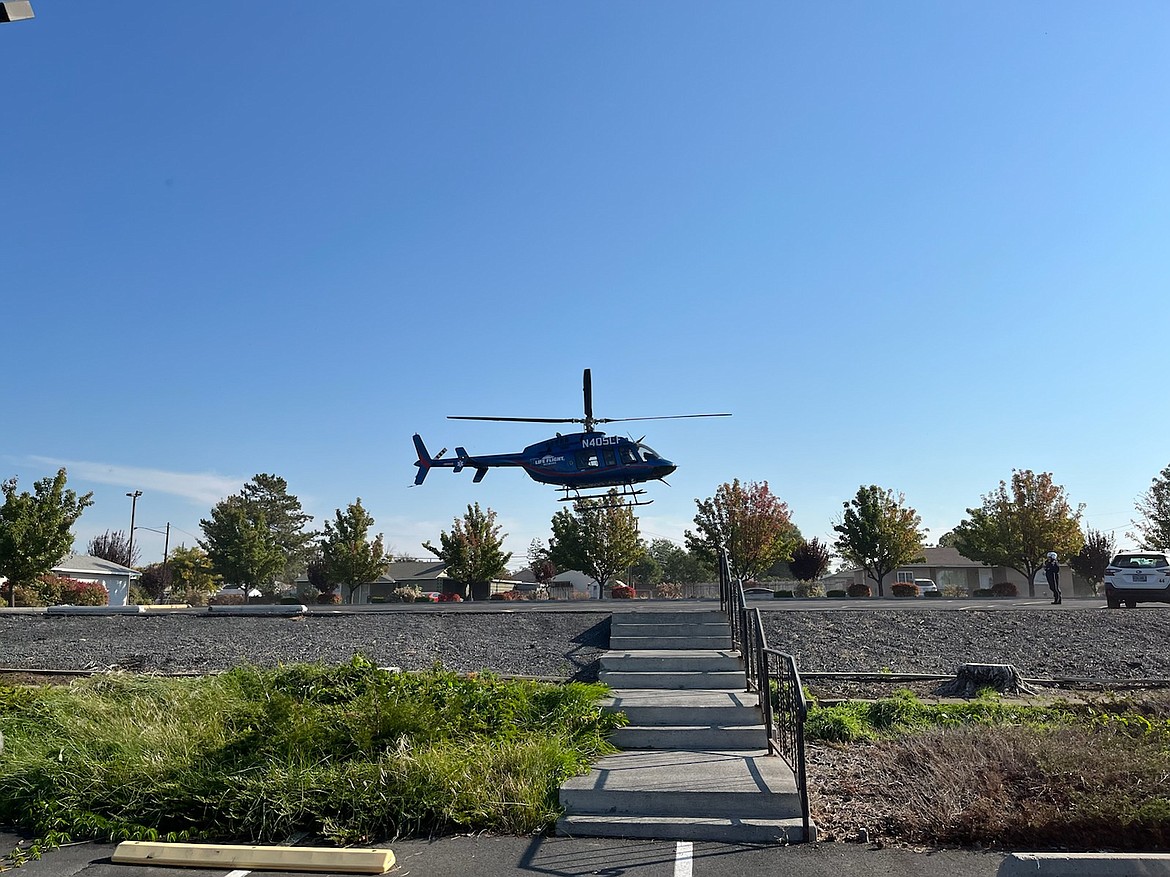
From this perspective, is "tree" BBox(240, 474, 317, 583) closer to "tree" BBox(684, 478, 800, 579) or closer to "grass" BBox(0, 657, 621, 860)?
"tree" BBox(684, 478, 800, 579)

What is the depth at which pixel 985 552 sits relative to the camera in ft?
161

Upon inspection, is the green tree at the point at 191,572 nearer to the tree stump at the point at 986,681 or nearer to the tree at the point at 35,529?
the tree at the point at 35,529

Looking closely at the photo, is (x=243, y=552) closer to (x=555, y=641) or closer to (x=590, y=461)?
(x=590, y=461)

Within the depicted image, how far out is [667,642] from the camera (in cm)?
1099

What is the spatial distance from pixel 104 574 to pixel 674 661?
53.4 meters

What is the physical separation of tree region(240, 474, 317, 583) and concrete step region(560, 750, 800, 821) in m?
88.6

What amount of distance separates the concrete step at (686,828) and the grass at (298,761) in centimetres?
29

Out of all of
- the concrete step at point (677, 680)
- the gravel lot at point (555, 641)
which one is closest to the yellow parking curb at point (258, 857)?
the concrete step at point (677, 680)

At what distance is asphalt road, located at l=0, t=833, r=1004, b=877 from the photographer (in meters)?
5.21

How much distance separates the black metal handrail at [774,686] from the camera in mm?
6027

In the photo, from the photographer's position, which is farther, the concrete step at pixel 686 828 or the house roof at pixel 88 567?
the house roof at pixel 88 567

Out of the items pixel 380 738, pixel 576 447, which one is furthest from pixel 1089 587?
pixel 380 738

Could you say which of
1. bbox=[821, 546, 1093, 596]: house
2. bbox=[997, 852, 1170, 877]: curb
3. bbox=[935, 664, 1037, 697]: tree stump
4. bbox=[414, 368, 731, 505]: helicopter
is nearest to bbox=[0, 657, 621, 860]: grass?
bbox=[997, 852, 1170, 877]: curb

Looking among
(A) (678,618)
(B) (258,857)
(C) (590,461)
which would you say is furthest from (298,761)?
(C) (590,461)
